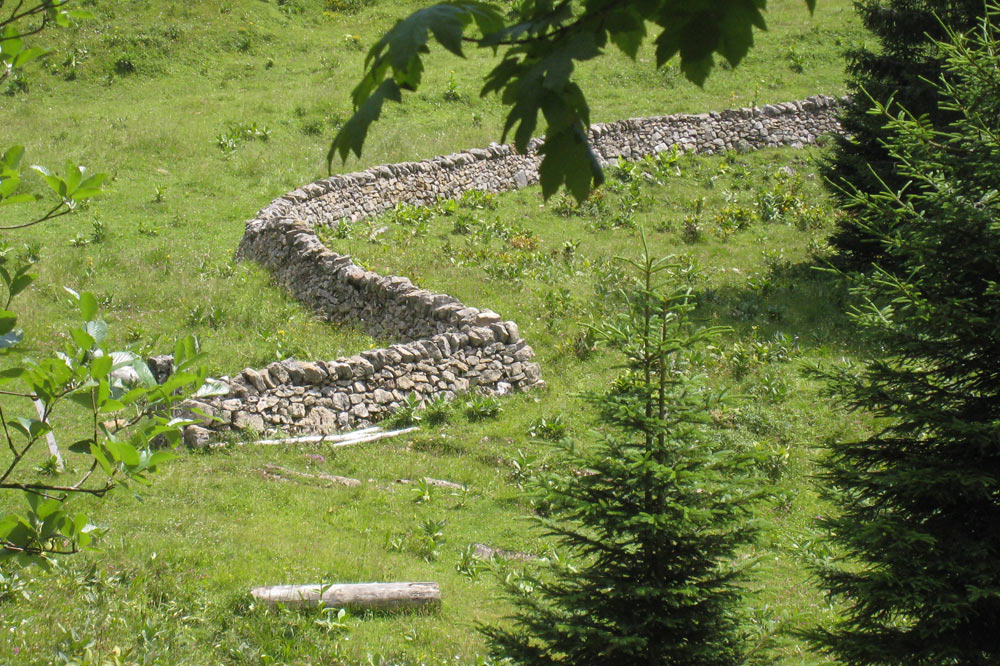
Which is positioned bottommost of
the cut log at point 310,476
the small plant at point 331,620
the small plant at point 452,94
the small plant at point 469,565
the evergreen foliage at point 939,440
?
the cut log at point 310,476

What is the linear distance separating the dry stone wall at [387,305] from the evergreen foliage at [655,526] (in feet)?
9.83

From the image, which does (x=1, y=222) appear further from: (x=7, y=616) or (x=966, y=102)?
(x=966, y=102)

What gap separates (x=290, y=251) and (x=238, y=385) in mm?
7218

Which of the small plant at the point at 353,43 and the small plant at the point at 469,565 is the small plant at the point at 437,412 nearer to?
the small plant at the point at 469,565

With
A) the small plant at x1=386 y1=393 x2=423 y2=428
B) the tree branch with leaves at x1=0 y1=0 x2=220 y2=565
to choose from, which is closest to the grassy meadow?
the small plant at x1=386 y1=393 x2=423 y2=428

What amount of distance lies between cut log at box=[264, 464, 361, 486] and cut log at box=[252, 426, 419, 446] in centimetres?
95

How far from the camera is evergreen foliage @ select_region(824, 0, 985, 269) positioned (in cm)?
1784

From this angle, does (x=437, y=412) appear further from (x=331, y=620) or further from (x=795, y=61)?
(x=795, y=61)

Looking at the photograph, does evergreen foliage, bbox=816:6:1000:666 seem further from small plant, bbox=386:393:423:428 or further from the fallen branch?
small plant, bbox=386:393:423:428

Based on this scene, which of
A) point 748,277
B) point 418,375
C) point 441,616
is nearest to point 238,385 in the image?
point 418,375

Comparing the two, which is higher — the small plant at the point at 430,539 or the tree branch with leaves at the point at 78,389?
the tree branch with leaves at the point at 78,389

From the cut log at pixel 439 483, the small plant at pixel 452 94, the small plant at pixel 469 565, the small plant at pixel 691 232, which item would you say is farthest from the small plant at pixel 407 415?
the small plant at pixel 452 94

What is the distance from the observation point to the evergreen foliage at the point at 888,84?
58.5 ft

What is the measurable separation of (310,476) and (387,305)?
6.29 m
